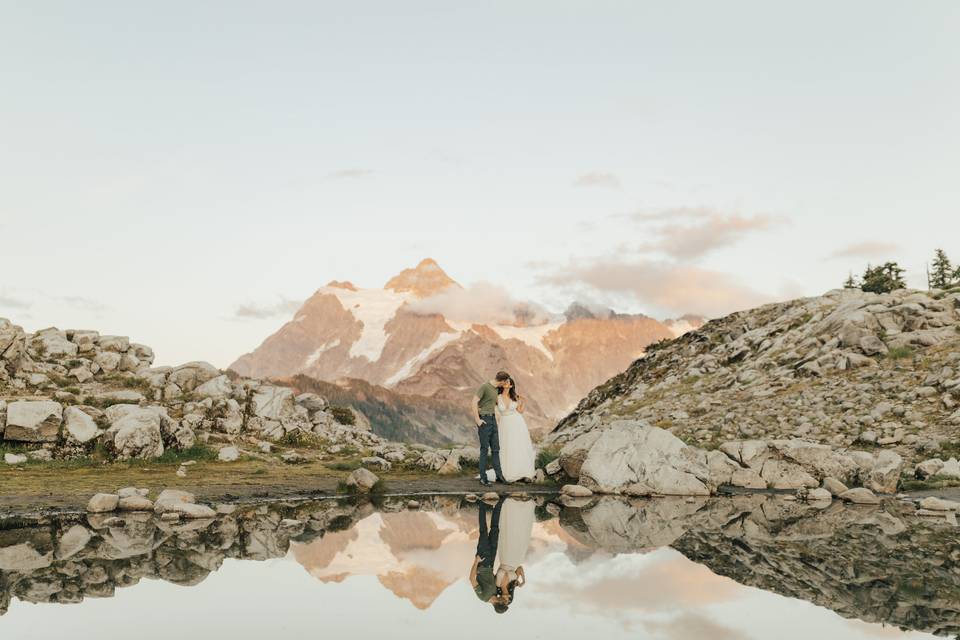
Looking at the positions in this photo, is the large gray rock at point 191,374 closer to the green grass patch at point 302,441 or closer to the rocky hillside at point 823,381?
the green grass patch at point 302,441

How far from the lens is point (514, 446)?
71.4 feet

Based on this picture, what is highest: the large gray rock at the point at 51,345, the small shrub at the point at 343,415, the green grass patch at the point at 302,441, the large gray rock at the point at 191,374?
the large gray rock at the point at 51,345

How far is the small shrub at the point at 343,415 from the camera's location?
120ft

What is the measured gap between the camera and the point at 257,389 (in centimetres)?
3178

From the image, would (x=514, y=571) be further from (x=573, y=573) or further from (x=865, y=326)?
(x=865, y=326)

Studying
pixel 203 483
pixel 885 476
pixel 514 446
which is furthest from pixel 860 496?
pixel 203 483

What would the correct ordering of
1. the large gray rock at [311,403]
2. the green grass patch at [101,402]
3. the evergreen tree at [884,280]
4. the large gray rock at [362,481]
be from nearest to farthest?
the large gray rock at [362,481] → the green grass patch at [101,402] → the large gray rock at [311,403] → the evergreen tree at [884,280]

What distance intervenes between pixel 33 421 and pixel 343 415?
15.7 metres

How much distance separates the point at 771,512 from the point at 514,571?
8.73 metres

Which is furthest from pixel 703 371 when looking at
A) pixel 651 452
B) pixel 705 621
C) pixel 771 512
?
pixel 705 621

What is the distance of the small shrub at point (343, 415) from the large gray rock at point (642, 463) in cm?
1705

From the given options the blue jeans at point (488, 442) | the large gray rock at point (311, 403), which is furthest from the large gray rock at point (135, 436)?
the blue jeans at point (488, 442)

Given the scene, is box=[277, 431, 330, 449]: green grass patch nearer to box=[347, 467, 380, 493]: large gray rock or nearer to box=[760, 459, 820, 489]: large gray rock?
box=[347, 467, 380, 493]: large gray rock

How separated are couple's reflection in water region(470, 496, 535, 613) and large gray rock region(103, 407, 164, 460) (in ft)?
39.7
